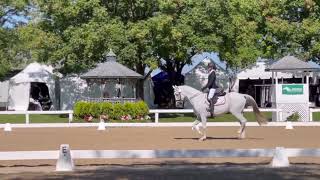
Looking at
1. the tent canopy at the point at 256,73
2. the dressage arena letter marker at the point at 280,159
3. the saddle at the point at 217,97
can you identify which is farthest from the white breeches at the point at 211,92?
the tent canopy at the point at 256,73

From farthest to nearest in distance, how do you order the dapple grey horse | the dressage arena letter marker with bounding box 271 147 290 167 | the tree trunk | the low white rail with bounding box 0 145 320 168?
the tree trunk
the dapple grey horse
the low white rail with bounding box 0 145 320 168
the dressage arena letter marker with bounding box 271 147 290 167

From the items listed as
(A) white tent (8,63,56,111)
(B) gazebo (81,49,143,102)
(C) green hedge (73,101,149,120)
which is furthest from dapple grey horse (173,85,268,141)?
(A) white tent (8,63,56,111)

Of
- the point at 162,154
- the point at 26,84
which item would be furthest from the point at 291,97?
the point at 26,84

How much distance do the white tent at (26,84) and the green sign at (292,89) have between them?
1965 cm

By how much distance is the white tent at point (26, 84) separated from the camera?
49.0 meters

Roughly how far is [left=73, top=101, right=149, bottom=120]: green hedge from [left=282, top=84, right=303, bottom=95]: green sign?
8.14m

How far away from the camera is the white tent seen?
49.0m

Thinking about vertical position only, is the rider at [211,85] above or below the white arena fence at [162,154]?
above

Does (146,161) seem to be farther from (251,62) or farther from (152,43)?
(251,62)

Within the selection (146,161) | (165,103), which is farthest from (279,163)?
(165,103)

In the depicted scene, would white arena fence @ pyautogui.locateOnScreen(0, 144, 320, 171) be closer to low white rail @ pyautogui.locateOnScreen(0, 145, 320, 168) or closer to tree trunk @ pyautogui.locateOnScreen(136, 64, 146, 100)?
low white rail @ pyautogui.locateOnScreen(0, 145, 320, 168)

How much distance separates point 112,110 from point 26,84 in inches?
619

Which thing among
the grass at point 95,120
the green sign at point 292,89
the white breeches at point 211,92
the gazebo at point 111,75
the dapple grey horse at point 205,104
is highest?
the gazebo at point 111,75

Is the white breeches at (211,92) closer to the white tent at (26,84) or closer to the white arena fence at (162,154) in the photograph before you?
the white arena fence at (162,154)
